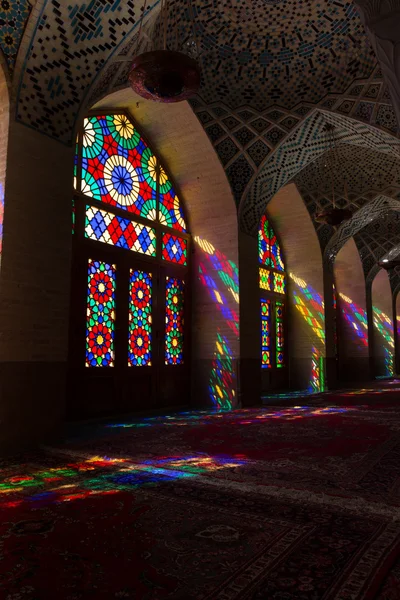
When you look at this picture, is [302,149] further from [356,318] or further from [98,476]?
[356,318]

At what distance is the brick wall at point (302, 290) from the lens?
12.2 meters

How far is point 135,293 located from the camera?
7797 mm

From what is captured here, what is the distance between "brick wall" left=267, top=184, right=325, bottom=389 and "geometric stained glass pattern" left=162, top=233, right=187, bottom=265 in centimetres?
373

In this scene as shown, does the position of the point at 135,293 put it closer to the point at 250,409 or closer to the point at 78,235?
the point at 78,235

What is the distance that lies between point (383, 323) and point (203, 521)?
746 inches

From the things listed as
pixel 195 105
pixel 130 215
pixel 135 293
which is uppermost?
pixel 195 105

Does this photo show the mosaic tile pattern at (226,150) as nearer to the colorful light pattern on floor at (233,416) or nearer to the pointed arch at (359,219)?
the colorful light pattern on floor at (233,416)

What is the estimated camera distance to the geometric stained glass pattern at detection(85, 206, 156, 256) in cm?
712

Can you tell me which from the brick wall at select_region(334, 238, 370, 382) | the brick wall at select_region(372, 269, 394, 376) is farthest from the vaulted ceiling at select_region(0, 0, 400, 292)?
the brick wall at select_region(372, 269, 394, 376)

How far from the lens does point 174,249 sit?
8953 mm

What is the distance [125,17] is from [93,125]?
2.25 m

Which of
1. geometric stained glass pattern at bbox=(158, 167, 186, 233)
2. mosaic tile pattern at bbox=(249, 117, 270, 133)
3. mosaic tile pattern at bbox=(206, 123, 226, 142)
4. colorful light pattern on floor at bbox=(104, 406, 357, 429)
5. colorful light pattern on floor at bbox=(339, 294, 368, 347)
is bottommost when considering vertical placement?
colorful light pattern on floor at bbox=(104, 406, 357, 429)

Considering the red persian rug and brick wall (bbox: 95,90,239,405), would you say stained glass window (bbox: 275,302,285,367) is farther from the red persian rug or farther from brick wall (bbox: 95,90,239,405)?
the red persian rug

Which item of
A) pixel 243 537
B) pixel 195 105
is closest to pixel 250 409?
pixel 195 105
